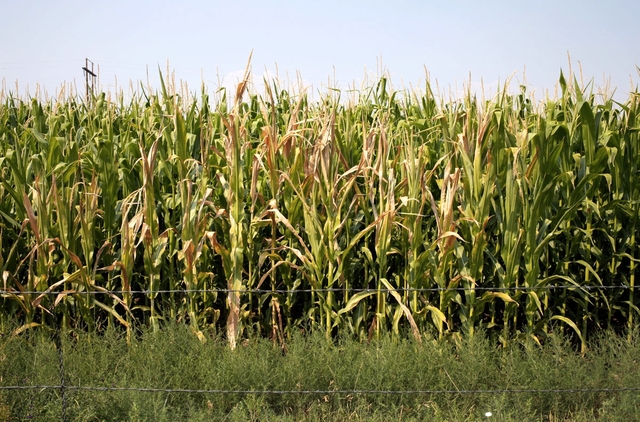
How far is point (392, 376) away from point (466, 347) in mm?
615

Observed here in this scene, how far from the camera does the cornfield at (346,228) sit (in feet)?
13.0

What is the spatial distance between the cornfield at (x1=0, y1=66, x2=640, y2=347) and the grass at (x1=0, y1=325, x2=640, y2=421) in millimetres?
298

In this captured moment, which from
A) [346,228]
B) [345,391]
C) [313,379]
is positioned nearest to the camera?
[345,391]

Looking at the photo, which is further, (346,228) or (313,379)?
(346,228)

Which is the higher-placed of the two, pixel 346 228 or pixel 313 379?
pixel 346 228

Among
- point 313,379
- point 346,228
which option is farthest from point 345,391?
point 346,228

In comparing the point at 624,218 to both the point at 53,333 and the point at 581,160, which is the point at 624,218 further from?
the point at 53,333

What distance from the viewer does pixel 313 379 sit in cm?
344

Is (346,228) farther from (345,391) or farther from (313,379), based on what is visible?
(345,391)

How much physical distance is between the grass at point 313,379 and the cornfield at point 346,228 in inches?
11.7

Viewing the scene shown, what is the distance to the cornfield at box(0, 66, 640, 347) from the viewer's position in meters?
3.96

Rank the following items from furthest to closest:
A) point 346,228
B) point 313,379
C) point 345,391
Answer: point 346,228 < point 313,379 < point 345,391

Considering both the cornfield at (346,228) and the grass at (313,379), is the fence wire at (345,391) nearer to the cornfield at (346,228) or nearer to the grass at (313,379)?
the grass at (313,379)

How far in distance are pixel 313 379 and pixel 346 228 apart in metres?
1.14
